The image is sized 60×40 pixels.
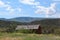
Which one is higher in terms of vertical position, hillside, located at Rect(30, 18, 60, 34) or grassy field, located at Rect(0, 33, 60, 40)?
hillside, located at Rect(30, 18, 60, 34)

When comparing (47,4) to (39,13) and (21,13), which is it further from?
(21,13)

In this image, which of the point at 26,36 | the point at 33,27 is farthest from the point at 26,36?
the point at 33,27

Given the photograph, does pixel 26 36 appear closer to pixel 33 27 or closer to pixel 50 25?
pixel 33 27

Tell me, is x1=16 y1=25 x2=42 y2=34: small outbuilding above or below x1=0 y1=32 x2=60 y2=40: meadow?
above

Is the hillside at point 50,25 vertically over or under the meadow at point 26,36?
over

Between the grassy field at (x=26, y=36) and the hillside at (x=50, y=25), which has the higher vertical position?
the hillside at (x=50, y=25)

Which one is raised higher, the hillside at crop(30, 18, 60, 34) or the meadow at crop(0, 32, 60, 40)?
the hillside at crop(30, 18, 60, 34)

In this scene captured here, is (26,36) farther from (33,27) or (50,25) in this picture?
(50,25)

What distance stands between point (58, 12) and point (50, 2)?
0.13 metres

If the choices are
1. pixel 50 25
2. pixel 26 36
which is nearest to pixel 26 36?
pixel 26 36

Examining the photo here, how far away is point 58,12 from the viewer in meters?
1.25

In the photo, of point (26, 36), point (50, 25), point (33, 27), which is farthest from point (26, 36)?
point (50, 25)

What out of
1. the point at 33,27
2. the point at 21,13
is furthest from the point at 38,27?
the point at 21,13

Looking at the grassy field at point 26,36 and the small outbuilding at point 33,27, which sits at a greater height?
the small outbuilding at point 33,27
